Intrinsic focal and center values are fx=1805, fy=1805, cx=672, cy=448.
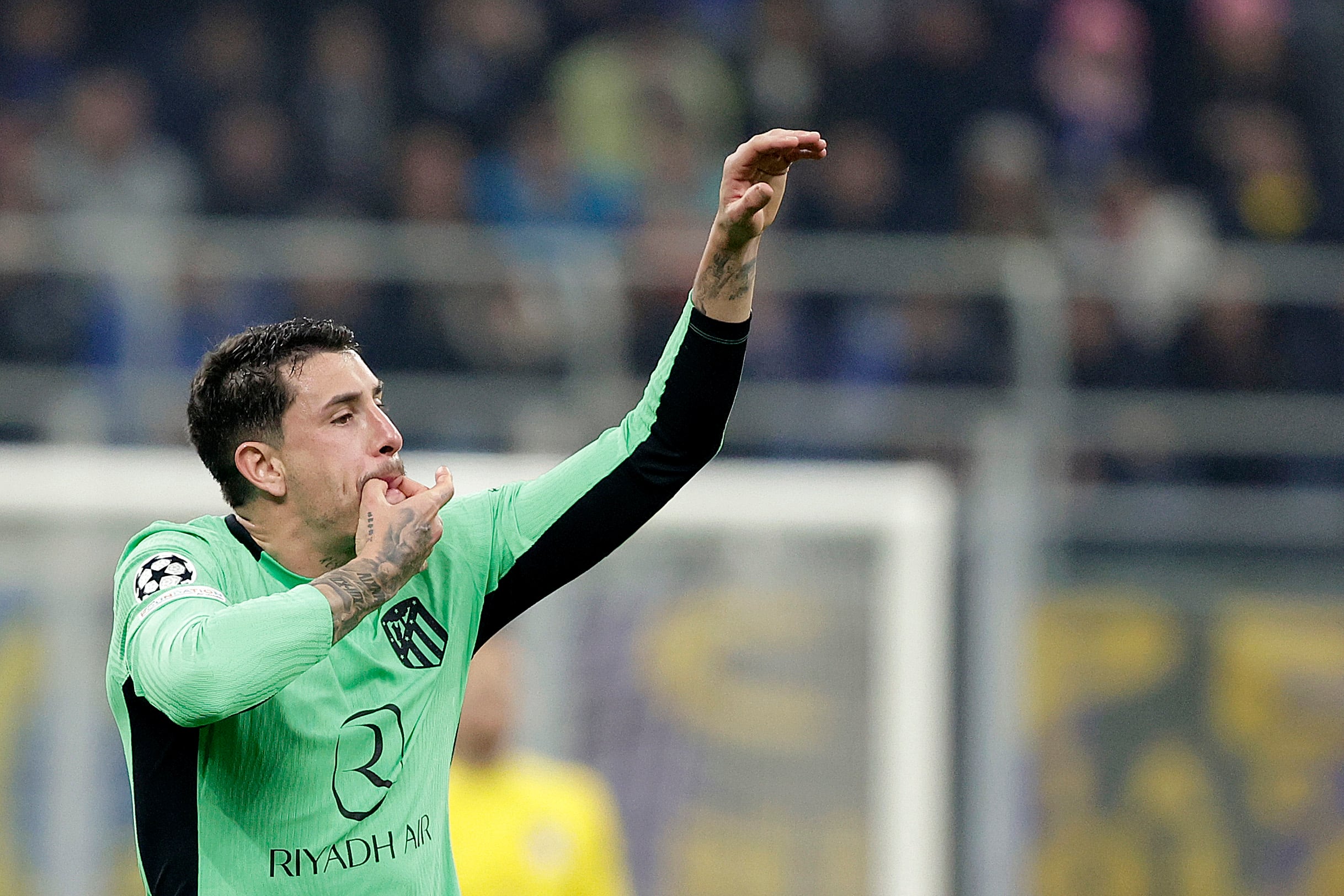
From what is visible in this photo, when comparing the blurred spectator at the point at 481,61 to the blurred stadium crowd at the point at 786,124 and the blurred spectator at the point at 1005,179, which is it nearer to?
the blurred stadium crowd at the point at 786,124

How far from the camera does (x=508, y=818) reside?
5414 millimetres

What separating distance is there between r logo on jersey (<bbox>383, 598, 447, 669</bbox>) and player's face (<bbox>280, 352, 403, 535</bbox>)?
0.51ft

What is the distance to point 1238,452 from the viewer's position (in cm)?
718

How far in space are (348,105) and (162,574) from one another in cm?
711

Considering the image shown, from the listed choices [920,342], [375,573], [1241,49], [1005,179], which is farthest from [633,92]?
[375,573]

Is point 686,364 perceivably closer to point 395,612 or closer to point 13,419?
point 395,612

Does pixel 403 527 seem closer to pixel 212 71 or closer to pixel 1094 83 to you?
pixel 212 71

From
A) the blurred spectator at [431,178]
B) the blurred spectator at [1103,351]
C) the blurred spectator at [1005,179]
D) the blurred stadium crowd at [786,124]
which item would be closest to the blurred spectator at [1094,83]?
the blurred stadium crowd at [786,124]

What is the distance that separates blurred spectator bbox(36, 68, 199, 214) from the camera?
28.0ft

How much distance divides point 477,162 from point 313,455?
6.52 metres

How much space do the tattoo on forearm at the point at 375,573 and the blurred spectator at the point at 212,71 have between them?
6.87 metres

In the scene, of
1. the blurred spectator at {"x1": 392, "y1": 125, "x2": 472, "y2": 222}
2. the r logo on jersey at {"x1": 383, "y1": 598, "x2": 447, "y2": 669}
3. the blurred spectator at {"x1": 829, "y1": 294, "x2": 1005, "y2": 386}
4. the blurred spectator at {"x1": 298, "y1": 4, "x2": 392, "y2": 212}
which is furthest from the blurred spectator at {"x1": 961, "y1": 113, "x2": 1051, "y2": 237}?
the r logo on jersey at {"x1": 383, "y1": 598, "x2": 447, "y2": 669}

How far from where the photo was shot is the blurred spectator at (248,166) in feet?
29.0

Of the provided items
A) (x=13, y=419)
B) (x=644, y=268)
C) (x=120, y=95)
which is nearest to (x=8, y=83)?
(x=120, y=95)
